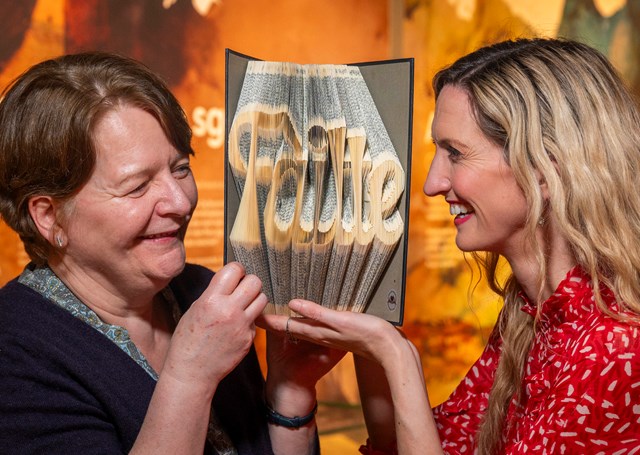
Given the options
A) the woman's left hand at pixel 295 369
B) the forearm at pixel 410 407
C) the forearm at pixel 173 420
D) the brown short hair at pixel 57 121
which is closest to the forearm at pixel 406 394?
the forearm at pixel 410 407

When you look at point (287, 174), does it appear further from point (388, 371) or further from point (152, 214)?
point (388, 371)

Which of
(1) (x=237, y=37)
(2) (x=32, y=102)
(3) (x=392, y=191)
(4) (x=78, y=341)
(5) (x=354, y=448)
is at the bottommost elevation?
(5) (x=354, y=448)

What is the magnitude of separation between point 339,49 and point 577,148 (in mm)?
2337

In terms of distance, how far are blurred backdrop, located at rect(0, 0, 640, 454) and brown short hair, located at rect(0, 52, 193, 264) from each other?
3.94ft

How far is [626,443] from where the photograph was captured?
1370 millimetres

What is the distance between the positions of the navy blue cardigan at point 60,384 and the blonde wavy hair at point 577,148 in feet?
2.93

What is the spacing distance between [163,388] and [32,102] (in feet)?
2.06

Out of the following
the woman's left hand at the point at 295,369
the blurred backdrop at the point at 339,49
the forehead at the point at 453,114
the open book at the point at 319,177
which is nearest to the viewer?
the open book at the point at 319,177

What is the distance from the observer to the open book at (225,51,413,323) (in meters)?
1.46

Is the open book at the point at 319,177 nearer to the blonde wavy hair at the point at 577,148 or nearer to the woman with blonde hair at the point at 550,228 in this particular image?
the woman with blonde hair at the point at 550,228

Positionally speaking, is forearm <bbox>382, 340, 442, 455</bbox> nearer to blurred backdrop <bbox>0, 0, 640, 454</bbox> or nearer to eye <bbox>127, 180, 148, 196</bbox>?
eye <bbox>127, 180, 148, 196</bbox>

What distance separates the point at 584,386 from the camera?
1.37 m

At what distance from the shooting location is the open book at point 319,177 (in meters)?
1.46

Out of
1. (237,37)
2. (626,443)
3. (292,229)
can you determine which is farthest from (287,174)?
(237,37)
